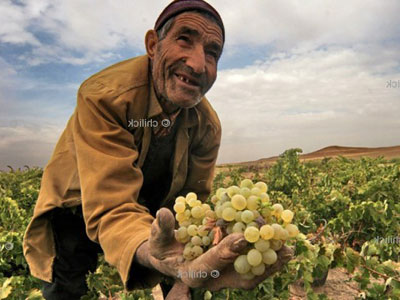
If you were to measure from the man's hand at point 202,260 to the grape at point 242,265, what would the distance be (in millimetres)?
21

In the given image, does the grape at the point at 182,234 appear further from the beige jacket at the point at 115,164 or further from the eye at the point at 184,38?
the eye at the point at 184,38

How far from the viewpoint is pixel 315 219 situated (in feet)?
17.7

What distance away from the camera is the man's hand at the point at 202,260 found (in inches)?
57.6

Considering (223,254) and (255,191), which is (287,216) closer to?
(255,191)

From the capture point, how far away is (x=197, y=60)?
7.75 ft

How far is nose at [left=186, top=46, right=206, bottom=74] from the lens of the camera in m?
2.36

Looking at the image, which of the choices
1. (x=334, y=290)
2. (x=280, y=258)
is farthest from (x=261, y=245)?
(x=334, y=290)

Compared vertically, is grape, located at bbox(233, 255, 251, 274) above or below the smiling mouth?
below

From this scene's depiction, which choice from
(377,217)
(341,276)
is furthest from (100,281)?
(341,276)

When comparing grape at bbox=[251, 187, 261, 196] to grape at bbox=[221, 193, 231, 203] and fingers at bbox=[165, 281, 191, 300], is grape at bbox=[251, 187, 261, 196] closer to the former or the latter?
grape at bbox=[221, 193, 231, 203]

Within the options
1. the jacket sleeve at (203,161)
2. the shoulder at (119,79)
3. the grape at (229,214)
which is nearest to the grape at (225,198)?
the grape at (229,214)

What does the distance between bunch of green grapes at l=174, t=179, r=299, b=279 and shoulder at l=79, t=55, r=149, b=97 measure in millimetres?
1028

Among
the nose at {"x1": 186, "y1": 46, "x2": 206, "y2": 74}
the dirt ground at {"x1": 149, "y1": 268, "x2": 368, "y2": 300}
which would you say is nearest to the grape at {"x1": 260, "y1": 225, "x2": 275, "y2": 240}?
the nose at {"x1": 186, "y1": 46, "x2": 206, "y2": 74}

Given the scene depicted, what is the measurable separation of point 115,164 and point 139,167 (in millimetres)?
537
